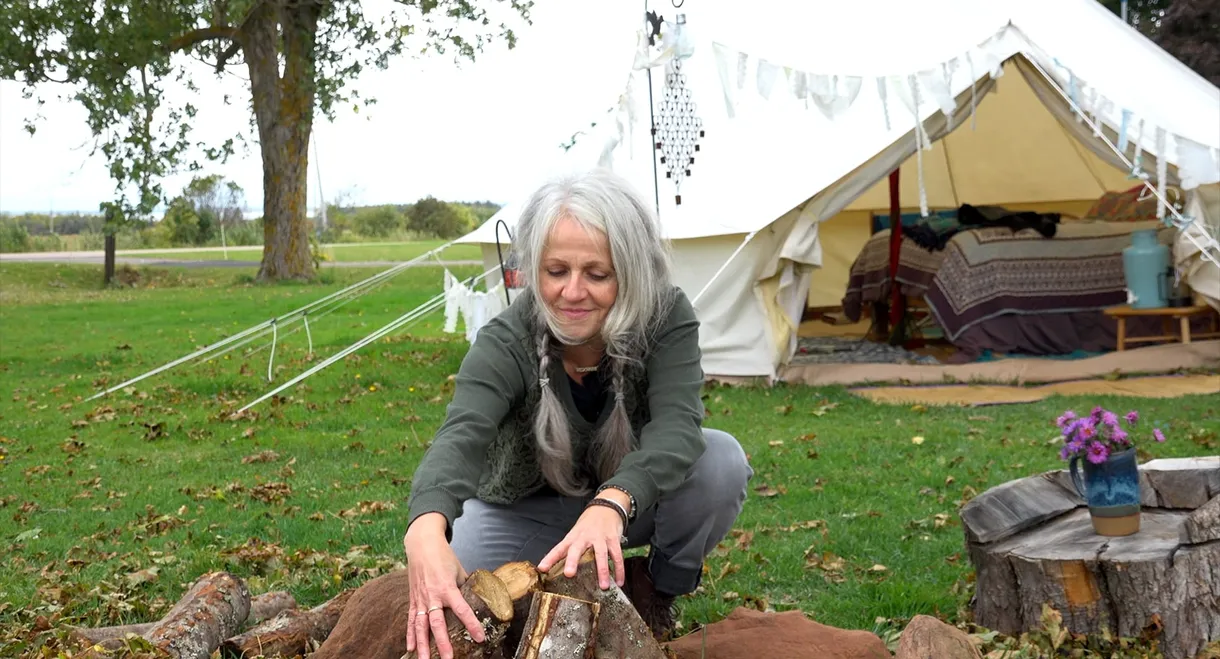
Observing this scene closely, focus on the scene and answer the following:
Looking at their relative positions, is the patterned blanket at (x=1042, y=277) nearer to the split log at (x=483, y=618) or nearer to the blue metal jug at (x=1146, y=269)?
the blue metal jug at (x=1146, y=269)

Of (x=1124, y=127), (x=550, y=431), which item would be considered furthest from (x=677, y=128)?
(x=550, y=431)

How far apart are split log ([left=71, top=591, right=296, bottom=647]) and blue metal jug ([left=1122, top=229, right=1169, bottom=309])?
239 inches

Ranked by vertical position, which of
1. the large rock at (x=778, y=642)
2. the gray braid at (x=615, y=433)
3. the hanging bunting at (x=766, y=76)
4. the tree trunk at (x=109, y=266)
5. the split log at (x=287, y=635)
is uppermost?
the hanging bunting at (x=766, y=76)

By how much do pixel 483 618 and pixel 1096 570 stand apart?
62.2 inches

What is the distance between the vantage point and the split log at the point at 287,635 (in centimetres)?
279

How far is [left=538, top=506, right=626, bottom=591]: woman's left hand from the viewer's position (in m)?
2.13

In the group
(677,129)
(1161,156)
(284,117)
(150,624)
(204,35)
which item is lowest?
(150,624)

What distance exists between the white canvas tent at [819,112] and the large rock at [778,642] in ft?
14.5

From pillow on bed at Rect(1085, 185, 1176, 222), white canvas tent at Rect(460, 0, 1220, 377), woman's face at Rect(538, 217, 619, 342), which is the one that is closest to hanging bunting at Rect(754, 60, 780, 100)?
white canvas tent at Rect(460, 0, 1220, 377)

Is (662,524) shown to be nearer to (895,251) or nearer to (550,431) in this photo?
(550,431)

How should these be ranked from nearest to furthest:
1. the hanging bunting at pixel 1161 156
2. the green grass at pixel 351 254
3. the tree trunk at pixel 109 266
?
the hanging bunting at pixel 1161 156 → the tree trunk at pixel 109 266 → the green grass at pixel 351 254

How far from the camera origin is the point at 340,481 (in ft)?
17.2

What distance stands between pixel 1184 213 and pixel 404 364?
5.29 meters

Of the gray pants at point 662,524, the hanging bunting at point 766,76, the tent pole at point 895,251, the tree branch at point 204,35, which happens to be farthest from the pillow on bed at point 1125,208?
the tree branch at point 204,35
